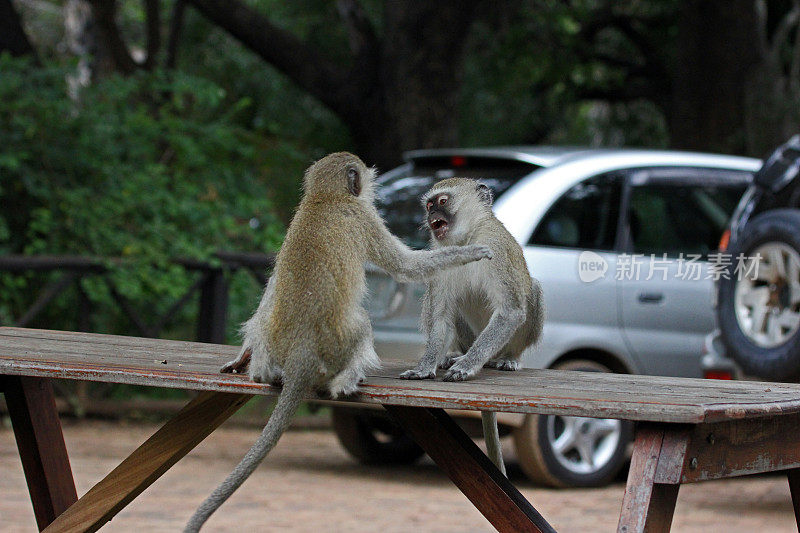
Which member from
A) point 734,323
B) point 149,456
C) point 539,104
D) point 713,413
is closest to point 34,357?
point 149,456

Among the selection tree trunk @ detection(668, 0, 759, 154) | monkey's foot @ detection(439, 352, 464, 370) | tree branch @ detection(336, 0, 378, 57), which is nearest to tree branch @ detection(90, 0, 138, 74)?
tree branch @ detection(336, 0, 378, 57)

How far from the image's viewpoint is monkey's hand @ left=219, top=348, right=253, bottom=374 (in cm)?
352

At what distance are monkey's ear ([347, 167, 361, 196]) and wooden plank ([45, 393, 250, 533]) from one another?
2.46 ft

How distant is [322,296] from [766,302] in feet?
11.2

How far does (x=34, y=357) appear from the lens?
3.48m

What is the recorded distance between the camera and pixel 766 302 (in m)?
5.91

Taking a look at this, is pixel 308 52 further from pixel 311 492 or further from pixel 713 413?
pixel 713 413

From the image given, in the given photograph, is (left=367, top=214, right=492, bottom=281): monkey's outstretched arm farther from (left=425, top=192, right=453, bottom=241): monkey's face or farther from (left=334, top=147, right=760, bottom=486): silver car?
(left=334, top=147, right=760, bottom=486): silver car

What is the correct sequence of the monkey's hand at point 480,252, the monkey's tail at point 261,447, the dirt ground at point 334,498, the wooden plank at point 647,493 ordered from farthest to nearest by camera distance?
the dirt ground at point 334,498 → the monkey's hand at point 480,252 → the monkey's tail at point 261,447 → the wooden plank at point 647,493

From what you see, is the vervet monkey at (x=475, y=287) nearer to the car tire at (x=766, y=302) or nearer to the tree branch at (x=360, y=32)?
the car tire at (x=766, y=302)

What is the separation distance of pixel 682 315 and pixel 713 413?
14.7 feet

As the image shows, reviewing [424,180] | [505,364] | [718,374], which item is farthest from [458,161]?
[505,364]

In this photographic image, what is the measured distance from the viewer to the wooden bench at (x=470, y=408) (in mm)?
2684

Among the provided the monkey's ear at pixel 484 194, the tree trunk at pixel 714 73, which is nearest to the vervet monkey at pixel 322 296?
the monkey's ear at pixel 484 194
